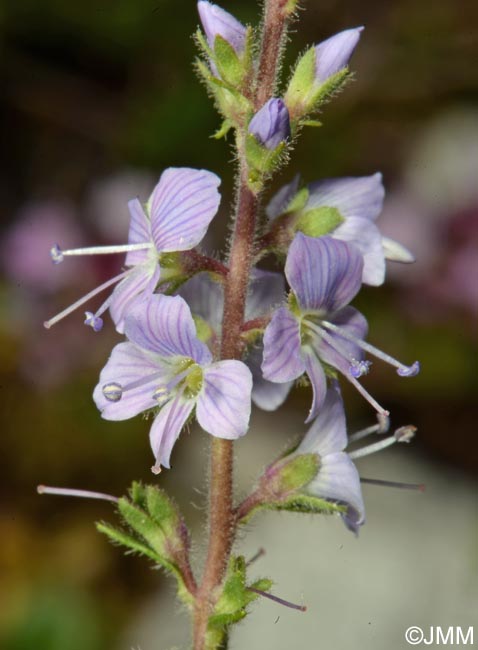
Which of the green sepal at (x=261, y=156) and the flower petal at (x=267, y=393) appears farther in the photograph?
the flower petal at (x=267, y=393)

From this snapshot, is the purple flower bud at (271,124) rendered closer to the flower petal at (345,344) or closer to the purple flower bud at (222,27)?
the purple flower bud at (222,27)

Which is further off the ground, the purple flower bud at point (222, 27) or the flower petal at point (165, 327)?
the purple flower bud at point (222, 27)

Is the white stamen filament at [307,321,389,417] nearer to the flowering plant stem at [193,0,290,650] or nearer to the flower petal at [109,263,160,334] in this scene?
the flowering plant stem at [193,0,290,650]

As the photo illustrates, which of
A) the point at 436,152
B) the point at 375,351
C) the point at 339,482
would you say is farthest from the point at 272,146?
→ the point at 436,152

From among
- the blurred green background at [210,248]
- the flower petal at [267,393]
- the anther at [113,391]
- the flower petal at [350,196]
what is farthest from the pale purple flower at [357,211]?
the blurred green background at [210,248]

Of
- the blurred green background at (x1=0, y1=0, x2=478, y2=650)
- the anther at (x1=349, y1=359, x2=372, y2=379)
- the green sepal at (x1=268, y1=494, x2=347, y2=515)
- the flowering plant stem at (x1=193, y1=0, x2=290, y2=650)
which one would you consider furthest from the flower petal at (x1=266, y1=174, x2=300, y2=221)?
the blurred green background at (x1=0, y1=0, x2=478, y2=650)

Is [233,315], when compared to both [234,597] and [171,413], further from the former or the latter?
[234,597]
